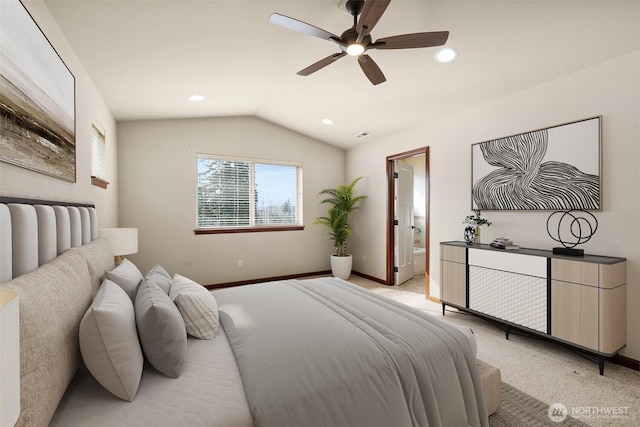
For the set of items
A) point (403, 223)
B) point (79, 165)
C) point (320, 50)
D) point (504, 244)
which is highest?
point (320, 50)

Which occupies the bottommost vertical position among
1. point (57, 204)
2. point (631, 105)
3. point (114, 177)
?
point (57, 204)

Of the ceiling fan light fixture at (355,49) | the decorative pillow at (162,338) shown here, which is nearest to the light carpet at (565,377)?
the decorative pillow at (162,338)

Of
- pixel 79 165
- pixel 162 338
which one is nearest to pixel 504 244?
pixel 162 338

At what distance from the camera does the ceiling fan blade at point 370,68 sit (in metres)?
2.12

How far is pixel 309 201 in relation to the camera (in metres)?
5.32

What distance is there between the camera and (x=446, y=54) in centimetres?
249

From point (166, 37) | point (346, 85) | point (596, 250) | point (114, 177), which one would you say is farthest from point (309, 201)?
point (596, 250)

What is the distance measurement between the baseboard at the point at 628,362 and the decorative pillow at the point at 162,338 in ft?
10.4

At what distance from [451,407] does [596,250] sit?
2.09 metres

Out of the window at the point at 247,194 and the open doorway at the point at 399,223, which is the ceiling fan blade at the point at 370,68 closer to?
the open doorway at the point at 399,223

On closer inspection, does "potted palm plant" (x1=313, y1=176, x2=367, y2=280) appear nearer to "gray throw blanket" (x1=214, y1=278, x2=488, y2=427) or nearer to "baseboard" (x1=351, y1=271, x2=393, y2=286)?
"baseboard" (x1=351, y1=271, x2=393, y2=286)

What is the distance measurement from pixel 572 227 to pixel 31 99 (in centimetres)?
386

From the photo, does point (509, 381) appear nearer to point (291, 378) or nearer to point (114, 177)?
point (291, 378)

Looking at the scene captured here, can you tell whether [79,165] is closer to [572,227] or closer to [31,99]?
[31,99]
